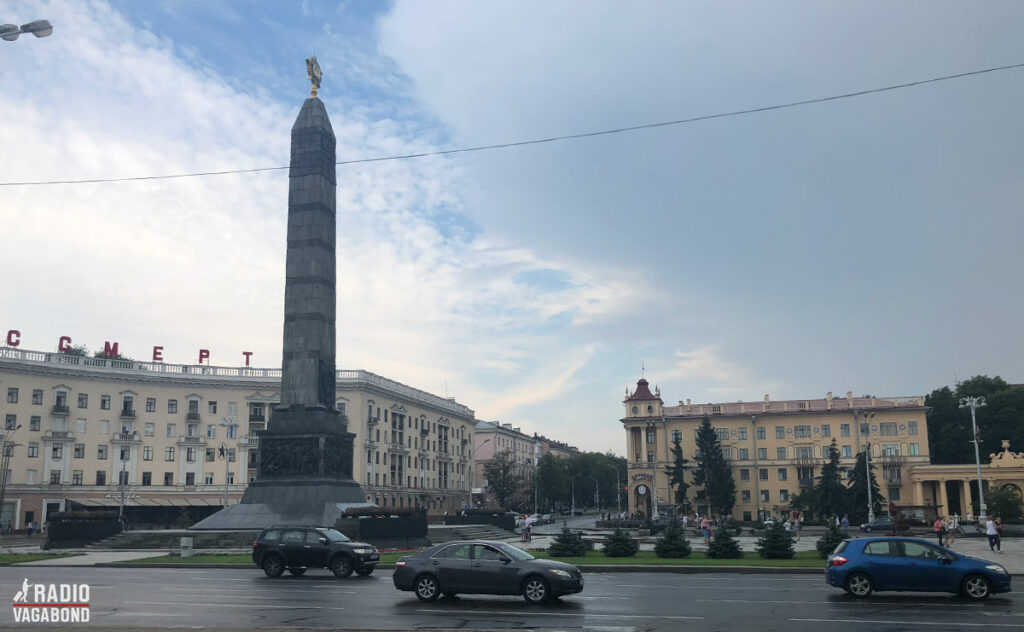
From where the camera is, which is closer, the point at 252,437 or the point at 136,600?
the point at 136,600

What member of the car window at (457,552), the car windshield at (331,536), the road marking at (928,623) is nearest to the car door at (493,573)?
the car window at (457,552)

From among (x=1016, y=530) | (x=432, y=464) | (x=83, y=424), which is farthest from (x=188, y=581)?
(x=432, y=464)

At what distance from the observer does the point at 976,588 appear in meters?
18.5

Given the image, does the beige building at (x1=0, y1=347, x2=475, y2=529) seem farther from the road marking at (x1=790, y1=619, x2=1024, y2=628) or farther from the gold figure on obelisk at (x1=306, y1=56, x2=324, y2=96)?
the road marking at (x1=790, y1=619, x2=1024, y2=628)

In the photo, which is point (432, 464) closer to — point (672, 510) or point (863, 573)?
point (672, 510)

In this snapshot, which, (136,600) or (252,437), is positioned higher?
(252,437)

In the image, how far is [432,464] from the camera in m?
110

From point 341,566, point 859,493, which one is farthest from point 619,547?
point 859,493

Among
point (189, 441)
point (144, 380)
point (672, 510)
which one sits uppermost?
point (144, 380)

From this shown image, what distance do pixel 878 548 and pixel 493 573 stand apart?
28.0ft

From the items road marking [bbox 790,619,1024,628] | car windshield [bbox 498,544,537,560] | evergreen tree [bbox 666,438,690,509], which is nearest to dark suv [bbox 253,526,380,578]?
car windshield [bbox 498,544,537,560]

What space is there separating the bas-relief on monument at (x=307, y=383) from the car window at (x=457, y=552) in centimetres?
2191

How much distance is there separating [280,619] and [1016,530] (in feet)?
181

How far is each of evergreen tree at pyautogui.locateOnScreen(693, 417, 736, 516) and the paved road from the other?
3102 inches
